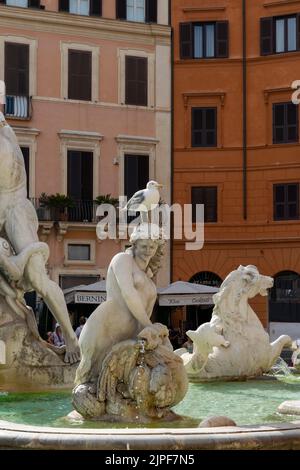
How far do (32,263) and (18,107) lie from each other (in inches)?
878

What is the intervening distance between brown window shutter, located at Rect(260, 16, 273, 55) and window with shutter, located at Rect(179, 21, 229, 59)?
124 centimetres

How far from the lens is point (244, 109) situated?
30875 mm

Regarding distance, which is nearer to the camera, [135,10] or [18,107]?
[18,107]

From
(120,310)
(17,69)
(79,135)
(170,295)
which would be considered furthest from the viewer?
(79,135)

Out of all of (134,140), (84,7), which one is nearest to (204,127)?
(134,140)

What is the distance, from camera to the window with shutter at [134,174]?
3066cm

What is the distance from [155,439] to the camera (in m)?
3.96

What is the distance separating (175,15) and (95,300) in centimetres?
1344

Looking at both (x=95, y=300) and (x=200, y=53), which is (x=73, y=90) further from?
(x=95, y=300)

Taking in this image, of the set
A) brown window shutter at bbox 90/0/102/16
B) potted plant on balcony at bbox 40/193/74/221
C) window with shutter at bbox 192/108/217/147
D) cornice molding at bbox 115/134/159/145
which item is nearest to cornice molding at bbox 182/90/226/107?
window with shutter at bbox 192/108/217/147

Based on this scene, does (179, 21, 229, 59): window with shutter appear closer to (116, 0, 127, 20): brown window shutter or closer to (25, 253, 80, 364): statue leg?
(116, 0, 127, 20): brown window shutter

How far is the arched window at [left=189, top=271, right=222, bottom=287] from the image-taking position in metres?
30.4

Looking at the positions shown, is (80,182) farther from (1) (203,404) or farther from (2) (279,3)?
(1) (203,404)

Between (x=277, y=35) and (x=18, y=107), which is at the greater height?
(x=277, y=35)
